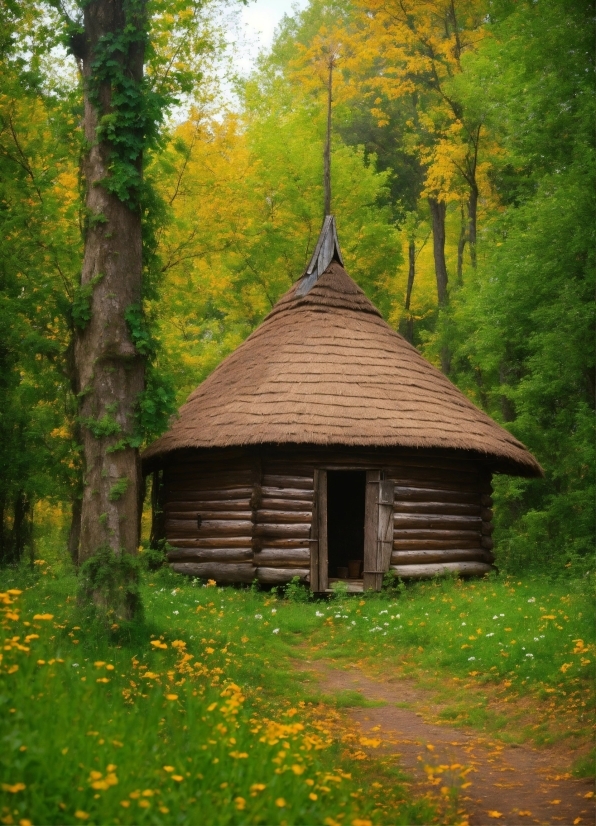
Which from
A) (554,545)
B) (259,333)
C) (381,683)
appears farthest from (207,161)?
(381,683)

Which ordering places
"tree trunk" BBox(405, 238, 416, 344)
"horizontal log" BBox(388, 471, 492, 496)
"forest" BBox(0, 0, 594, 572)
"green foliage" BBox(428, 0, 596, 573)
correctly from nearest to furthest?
"forest" BBox(0, 0, 594, 572), "horizontal log" BBox(388, 471, 492, 496), "green foliage" BBox(428, 0, 596, 573), "tree trunk" BBox(405, 238, 416, 344)

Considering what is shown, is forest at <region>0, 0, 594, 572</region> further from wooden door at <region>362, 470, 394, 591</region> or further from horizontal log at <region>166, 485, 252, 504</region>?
wooden door at <region>362, 470, 394, 591</region>

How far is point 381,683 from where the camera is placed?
9180mm

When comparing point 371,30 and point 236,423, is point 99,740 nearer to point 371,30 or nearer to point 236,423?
point 236,423

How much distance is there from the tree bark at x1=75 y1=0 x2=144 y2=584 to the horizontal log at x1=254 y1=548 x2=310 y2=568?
646 centimetres

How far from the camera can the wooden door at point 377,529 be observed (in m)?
14.7

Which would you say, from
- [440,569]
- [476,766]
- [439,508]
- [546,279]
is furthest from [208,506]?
[476,766]

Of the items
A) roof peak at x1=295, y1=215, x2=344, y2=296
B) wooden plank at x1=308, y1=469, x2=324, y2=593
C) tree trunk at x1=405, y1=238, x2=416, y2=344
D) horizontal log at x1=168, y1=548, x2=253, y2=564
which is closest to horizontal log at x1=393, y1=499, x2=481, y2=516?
wooden plank at x1=308, y1=469, x2=324, y2=593

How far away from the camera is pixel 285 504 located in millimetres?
14922

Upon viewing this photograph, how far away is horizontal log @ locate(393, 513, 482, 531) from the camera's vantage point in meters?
15.1

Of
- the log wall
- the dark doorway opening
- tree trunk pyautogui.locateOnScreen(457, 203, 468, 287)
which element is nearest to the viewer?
the log wall

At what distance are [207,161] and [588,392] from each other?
37.8 ft

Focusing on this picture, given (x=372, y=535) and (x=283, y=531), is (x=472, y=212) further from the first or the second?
(x=283, y=531)

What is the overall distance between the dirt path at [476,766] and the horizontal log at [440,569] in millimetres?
6130
